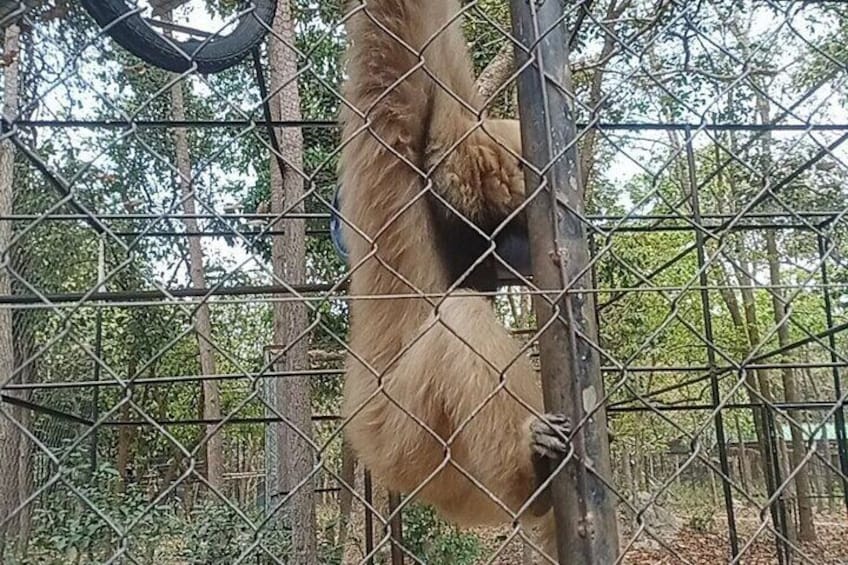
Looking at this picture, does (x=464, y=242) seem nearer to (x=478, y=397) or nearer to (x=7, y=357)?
(x=478, y=397)

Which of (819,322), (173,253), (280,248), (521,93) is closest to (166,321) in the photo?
(173,253)

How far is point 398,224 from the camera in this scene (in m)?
2.68

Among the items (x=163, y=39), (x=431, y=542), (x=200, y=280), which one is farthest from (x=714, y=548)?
(x=163, y=39)

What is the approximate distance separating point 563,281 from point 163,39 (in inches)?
64.0

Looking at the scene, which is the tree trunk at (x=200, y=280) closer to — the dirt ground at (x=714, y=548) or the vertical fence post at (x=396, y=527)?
the dirt ground at (x=714, y=548)

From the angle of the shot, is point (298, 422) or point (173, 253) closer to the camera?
point (298, 422)

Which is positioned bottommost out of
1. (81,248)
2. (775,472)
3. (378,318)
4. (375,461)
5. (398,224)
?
(775,472)

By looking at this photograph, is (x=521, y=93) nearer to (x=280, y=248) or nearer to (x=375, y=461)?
(x=375, y=461)

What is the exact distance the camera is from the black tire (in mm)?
2686

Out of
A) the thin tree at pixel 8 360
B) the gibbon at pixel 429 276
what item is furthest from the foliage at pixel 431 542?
the gibbon at pixel 429 276

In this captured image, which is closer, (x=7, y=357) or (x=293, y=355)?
(x=293, y=355)

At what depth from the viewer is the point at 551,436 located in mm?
1903

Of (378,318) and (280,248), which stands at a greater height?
(280,248)

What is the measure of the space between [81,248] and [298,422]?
4.97m
